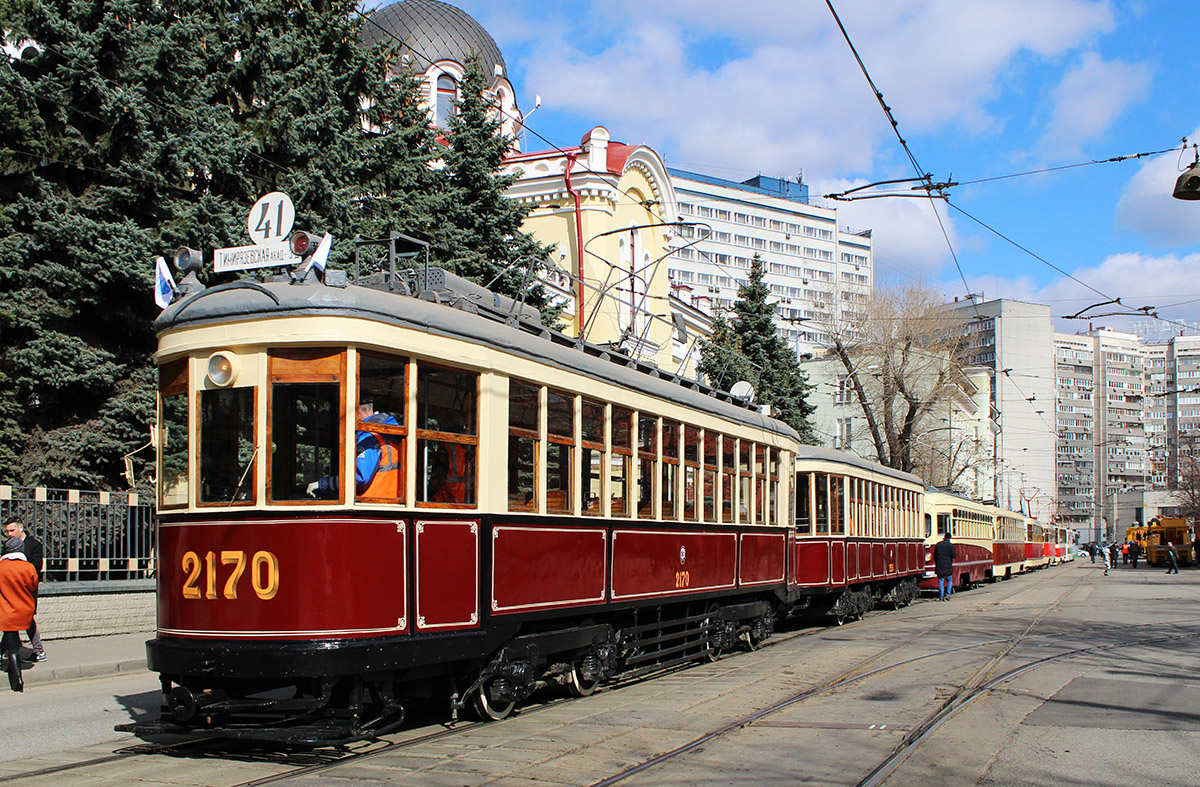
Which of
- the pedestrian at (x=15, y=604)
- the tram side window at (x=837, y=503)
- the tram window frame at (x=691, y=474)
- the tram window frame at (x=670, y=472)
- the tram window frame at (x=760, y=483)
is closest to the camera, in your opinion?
the pedestrian at (x=15, y=604)

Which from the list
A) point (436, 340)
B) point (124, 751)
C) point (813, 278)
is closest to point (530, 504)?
point (436, 340)

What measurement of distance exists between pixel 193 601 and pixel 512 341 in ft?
9.52

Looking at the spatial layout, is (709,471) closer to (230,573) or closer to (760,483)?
(760,483)

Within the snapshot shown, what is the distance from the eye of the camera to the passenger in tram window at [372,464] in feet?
24.0

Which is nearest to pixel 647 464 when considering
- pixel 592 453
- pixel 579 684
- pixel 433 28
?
pixel 592 453

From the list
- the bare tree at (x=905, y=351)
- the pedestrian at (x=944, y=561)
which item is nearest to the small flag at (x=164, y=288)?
the pedestrian at (x=944, y=561)

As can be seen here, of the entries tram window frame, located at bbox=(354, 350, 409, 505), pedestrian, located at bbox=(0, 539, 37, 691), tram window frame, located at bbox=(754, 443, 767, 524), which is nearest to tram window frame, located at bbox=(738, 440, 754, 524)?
tram window frame, located at bbox=(754, 443, 767, 524)

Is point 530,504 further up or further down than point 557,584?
further up

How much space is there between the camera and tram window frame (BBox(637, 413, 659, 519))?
424 inches

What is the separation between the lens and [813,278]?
114500mm

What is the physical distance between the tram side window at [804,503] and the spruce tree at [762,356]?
65.6ft

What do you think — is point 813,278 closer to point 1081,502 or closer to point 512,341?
point 1081,502

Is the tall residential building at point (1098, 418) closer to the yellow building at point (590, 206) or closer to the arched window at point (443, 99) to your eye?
the yellow building at point (590, 206)

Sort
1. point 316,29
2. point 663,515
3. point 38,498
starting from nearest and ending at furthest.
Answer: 1. point 663,515
2. point 38,498
3. point 316,29
